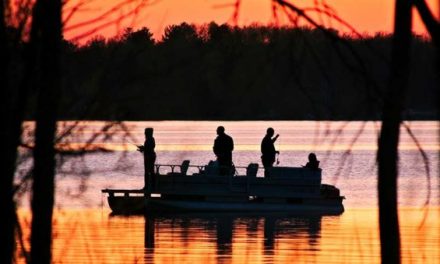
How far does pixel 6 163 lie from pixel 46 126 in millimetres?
318

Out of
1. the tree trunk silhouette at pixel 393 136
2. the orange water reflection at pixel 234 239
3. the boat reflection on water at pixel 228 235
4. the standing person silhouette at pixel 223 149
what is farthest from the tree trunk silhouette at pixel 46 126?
the standing person silhouette at pixel 223 149

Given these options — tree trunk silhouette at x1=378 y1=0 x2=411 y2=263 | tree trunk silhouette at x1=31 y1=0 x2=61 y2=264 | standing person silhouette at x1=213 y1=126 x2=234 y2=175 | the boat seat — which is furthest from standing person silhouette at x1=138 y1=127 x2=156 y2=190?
tree trunk silhouette at x1=31 y1=0 x2=61 y2=264

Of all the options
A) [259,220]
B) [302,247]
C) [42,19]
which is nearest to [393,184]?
[42,19]

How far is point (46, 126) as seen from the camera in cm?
A: 757

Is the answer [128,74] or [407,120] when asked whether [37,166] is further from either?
[407,120]

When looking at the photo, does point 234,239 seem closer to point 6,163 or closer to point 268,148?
point 268,148

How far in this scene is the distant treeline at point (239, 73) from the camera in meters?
7.07

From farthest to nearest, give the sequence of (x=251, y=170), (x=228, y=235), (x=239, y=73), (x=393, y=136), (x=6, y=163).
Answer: (x=251, y=170)
(x=228, y=235)
(x=393, y=136)
(x=6, y=163)
(x=239, y=73)

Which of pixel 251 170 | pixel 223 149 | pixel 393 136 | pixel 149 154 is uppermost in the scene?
pixel 223 149

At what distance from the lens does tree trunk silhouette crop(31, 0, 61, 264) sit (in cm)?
757

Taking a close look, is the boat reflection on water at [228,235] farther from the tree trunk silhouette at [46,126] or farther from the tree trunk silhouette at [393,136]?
the tree trunk silhouette at [46,126]

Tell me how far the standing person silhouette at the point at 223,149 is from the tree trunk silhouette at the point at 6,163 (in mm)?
20409

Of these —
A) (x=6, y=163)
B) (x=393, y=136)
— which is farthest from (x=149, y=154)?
(x=6, y=163)

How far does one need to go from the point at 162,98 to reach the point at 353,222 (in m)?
25.0
